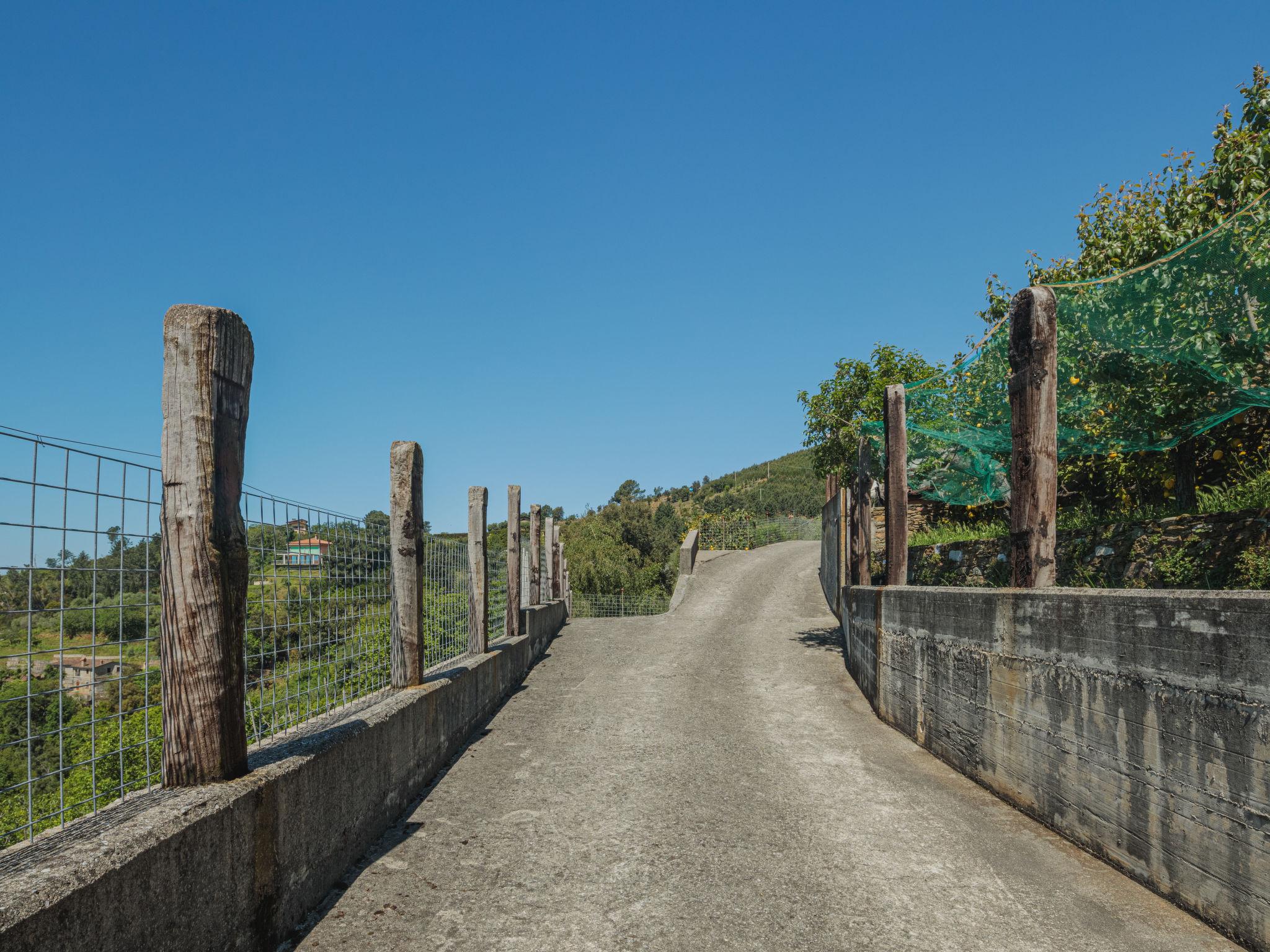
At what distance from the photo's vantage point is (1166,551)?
5.98m

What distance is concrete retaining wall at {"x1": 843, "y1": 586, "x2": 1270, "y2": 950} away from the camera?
335 cm

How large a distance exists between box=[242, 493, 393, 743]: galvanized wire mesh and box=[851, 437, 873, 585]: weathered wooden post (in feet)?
24.4

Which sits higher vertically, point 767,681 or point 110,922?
point 110,922

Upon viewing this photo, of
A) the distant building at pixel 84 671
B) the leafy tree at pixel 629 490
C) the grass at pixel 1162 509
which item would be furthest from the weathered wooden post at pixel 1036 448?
the leafy tree at pixel 629 490

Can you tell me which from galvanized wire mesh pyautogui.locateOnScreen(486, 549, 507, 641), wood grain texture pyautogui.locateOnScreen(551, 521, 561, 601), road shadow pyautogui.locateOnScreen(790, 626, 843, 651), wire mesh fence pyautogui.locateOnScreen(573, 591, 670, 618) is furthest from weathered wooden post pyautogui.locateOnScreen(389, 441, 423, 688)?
wire mesh fence pyautogui.locateOnScreen(573, 591, 670, 618)

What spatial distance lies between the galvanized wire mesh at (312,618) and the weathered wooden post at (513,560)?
4.96 m

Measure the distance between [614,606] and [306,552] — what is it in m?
23.1

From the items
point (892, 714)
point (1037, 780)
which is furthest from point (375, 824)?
point (892, 714)

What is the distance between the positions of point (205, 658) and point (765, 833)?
10.8 ft

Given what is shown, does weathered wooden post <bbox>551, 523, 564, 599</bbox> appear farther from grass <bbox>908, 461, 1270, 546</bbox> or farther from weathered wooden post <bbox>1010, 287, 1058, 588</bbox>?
weathered wooden post <bbox>1010, 287, 1058, 588</bbox>

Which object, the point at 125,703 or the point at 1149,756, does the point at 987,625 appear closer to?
the point at 1149,756

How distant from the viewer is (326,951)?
10.9ft

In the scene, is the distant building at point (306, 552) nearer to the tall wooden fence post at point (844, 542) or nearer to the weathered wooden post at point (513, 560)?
the weathered wooden post at point (513, 560)

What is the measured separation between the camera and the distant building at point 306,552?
4234 millimetres
